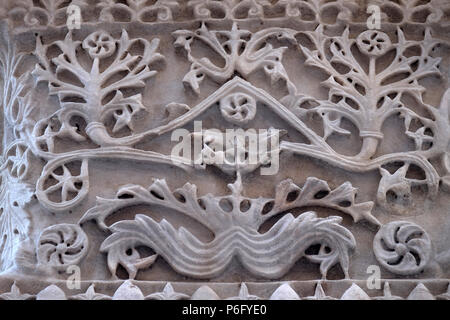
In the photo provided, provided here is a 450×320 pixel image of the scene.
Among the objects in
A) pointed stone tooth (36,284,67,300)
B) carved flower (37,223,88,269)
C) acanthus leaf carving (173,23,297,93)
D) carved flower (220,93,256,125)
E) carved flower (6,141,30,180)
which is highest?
acanthus leaf carving (173,23,297,93)

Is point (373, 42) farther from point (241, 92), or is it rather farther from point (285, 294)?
point (285, 294)

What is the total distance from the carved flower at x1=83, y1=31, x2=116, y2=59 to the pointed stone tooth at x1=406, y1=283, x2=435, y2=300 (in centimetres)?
110

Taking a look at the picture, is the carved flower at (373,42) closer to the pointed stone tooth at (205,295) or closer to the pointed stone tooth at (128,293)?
the pointed stone tooth at (205,295)

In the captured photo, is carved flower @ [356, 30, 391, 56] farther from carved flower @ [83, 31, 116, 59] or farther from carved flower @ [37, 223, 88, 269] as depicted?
carved flower @ [37, 223, 88, 269]

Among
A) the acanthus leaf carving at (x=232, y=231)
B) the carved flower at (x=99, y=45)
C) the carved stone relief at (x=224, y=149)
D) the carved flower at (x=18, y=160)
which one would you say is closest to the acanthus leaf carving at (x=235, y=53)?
the carved stone relief at (x=224, y=149)

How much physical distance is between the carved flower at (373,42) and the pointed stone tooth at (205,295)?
34.0 inches

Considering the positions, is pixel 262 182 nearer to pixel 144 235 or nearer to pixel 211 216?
pixel 211 216

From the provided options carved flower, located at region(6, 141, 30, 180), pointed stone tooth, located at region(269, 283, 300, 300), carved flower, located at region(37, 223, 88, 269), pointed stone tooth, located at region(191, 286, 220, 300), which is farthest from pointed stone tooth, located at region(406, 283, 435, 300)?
carved flower, located at region(6, 141, 30, 180)

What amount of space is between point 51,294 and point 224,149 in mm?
601

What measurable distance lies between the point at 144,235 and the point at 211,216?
180mm

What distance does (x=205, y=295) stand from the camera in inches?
87.1

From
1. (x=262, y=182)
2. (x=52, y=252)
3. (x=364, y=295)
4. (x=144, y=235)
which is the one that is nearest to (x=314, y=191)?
(x=262, y=182)

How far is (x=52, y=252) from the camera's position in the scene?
2.31 meters

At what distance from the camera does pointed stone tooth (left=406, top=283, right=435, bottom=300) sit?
Result: 2191 mm
